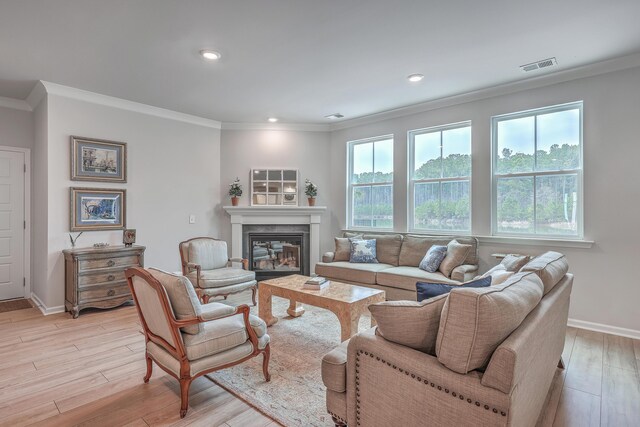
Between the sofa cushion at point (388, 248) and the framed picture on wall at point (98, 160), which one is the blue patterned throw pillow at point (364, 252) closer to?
the sofa cushion at point (388, 248)

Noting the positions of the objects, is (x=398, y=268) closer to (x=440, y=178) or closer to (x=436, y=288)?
(x=440, y=178)

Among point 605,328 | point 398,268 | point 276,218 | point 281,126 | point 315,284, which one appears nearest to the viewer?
point 315,284

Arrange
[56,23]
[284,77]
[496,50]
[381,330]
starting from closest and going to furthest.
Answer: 1. [381,330]
2. [56,23]
3. [496,50]
4. [284,77]

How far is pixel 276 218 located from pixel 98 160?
270 cm

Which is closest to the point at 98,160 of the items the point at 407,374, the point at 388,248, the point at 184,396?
the point at 184,396

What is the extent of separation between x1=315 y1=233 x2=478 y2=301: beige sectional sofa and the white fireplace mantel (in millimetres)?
782

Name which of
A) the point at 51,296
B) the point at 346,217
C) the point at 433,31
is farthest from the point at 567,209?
the point at 51,296

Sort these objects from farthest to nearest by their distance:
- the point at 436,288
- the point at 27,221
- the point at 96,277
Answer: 1. the point at 27,221
2. the point at 96,277
3. the point at 436,288

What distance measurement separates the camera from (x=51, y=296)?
13.6ft

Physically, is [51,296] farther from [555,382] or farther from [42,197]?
[555,382]

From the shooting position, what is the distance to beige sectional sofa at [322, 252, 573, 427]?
1263mm

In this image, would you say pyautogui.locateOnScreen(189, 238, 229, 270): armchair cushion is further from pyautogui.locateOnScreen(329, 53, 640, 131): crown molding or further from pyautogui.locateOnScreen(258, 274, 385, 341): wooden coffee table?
pyautogui.locateOnScreen(329, 53, 640, 131): crown molding

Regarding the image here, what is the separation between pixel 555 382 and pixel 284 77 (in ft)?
12.6

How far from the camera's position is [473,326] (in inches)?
51.4
